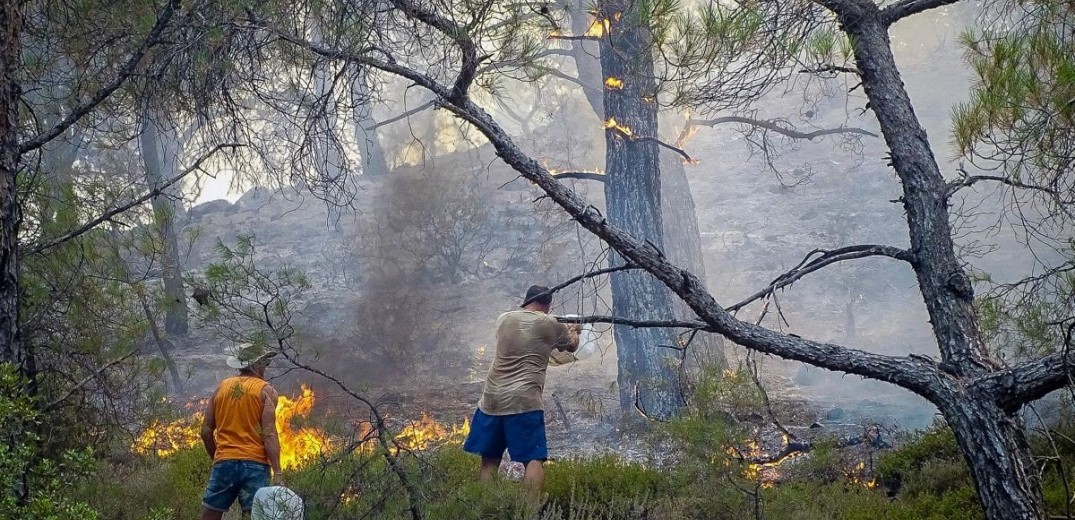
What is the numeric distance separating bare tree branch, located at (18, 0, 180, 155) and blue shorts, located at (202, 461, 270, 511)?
7.43 feet

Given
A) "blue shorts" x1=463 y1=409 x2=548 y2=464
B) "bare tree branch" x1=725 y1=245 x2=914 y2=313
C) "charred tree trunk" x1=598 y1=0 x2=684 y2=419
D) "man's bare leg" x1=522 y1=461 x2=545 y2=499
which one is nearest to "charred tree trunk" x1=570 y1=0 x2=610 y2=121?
"charred tree trunk" x1=598 y1=0 x2=684 y2=419

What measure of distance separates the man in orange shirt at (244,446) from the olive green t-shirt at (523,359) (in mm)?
1536

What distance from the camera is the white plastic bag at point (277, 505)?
4.42 meters

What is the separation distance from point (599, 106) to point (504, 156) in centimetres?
1133

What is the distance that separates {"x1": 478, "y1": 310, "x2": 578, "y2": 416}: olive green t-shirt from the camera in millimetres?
5867

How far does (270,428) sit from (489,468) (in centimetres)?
159

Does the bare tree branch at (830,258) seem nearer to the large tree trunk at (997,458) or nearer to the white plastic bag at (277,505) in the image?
the large tree trunk at (997,458)

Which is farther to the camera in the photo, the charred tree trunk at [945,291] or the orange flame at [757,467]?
the orange flame at [757,467]

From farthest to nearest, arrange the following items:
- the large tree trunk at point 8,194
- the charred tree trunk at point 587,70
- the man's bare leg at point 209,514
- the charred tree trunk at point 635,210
→ the charred tree trunk at point 587,70
the charred tree trunk at point 635,210
the man's bare leg at point 209,514
the large tree trunk at point 8,194

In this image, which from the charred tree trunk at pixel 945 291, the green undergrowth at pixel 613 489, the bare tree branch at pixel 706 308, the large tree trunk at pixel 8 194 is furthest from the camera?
the green undergrowth at pixel 613 489

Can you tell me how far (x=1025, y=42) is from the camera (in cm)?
406

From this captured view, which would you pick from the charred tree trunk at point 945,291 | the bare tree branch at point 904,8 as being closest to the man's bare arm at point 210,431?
the charred tree trunk at point 945,291


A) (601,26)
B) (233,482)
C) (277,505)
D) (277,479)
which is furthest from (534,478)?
(601,26)

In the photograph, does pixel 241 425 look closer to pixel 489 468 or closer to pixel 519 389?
pixel 489 468
